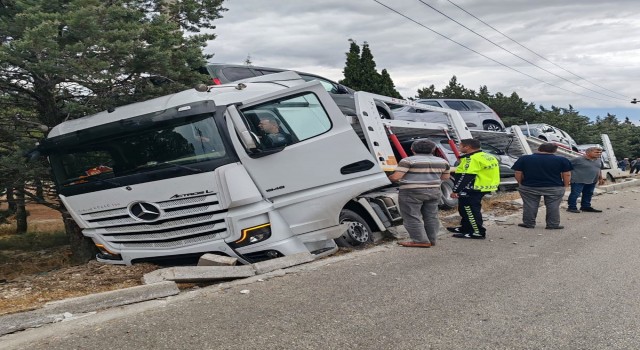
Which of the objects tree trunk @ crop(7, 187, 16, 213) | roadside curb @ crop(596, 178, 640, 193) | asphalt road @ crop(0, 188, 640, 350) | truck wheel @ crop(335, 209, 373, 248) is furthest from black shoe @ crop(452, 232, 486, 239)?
roadside curb @ crop(596, 178, 640, 193)

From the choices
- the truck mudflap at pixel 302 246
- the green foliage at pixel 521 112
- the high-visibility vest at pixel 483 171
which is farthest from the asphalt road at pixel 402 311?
the green foliage at pixel 521 112

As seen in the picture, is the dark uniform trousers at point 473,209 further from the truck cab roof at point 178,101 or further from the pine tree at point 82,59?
the pine tree at point 82,59

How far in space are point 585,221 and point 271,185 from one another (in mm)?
6788

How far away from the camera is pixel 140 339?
11.5ft

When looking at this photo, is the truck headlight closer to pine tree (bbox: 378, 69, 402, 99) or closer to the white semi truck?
the white semi truck

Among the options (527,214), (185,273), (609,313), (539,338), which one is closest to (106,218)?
(185,273)

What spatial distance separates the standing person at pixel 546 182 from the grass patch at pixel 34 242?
926 centimetres

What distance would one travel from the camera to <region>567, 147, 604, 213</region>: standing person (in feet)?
35.1

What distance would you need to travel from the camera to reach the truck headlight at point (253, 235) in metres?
5.57

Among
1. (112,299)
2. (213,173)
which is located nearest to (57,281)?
(112,299)

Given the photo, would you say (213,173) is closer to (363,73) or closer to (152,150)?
(152,150)

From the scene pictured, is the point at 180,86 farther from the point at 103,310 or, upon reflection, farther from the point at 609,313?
the point at 609,313

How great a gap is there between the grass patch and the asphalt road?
7759 millimetres

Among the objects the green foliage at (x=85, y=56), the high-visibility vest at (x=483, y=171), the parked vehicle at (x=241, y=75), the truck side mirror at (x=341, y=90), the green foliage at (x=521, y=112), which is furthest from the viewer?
the green foliage at (x=521, y=112)
